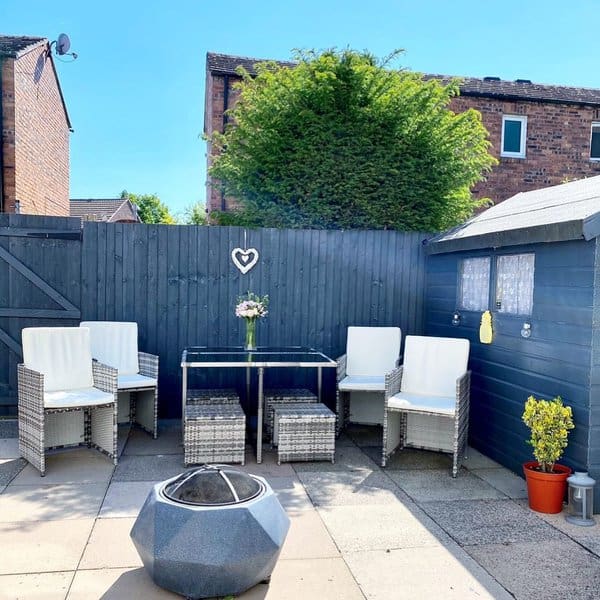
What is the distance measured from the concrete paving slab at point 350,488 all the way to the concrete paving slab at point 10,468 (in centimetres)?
Answer: 210

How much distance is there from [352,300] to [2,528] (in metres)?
3.93

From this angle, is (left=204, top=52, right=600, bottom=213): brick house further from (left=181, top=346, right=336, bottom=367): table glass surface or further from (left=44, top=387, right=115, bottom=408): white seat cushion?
(left=44, top=387, right=115, bottom=408): white seat cushion

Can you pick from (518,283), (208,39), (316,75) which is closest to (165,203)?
(208,39)

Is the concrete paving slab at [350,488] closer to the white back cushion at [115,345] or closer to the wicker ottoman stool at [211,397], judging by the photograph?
the wicker ottoman stool at [211,397]

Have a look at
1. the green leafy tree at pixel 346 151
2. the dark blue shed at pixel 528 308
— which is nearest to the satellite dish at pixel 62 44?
the green leafy tree at pixel 346 151

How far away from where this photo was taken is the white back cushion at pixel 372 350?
5.60m

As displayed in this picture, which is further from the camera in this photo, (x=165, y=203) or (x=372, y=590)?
(x=165, y=203)

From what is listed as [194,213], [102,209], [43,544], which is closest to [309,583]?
[43,544]

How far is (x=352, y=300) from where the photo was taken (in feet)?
20.1

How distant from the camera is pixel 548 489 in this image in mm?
3582

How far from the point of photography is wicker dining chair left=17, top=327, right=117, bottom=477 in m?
4.19

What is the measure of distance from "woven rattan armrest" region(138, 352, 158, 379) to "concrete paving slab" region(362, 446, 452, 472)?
6.69ft

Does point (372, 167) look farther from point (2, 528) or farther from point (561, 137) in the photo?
point (561, 137)

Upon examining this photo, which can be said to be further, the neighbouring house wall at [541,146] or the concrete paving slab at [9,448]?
the neighbouring house wall at [541,146]
